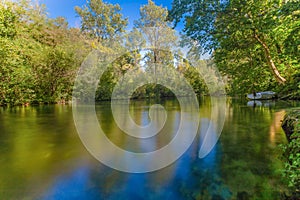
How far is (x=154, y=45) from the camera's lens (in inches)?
883

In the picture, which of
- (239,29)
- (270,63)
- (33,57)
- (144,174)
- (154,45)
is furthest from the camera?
(154,45)

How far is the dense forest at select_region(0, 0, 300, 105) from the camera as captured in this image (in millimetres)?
4636

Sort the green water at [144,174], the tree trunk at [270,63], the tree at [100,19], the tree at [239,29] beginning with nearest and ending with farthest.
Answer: the green water at [144,174] → the tree at [239,29] → the tree trunk at [270,63] → the tree at [100,19]

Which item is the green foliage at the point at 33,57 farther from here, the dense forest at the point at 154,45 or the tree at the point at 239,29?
the tree at the point at 239,29

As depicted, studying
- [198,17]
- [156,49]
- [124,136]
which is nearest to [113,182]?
[124,136]

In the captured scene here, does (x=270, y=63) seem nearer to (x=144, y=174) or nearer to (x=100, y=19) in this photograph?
(x=144, y=174)

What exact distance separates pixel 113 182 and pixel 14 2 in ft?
53.9

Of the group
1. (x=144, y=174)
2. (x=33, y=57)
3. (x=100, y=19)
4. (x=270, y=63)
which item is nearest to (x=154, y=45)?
(x=100, y=19)

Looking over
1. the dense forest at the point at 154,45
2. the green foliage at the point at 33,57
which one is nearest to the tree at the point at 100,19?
the dense forest at the point at 154,45

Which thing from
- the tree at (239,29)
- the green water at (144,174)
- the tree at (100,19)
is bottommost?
the green water at (144,174)

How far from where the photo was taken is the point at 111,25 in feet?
72.3

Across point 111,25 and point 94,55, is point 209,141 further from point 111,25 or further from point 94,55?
point 111,25

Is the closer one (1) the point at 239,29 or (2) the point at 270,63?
(1) the point at 239,29

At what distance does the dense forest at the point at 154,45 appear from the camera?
464cm
